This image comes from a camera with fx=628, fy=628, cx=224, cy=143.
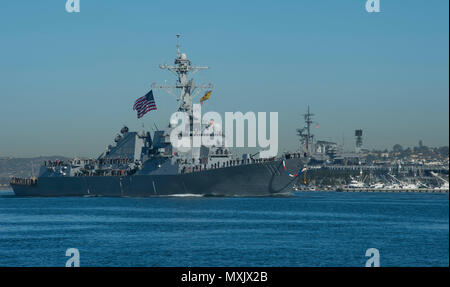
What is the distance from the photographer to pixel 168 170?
68.0 metres

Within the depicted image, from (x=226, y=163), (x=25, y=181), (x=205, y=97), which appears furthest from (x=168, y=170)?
(x=25, y=181)

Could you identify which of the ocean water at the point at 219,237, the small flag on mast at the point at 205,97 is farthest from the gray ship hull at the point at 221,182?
the ocean water at the point at 219,237

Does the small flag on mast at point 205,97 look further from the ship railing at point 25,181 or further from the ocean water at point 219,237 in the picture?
the ship railing at point 25,181

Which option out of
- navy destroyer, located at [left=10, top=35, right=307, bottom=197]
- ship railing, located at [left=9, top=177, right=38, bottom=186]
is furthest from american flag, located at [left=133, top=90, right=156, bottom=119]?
ship railing, located at [left=9, top=177, right=38, bottom=186]

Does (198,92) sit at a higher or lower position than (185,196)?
higher

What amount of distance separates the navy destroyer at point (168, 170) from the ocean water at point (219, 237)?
11.6 m

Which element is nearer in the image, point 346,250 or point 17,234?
point 346,250

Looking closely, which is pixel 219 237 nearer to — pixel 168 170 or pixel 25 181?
pixel 168 170

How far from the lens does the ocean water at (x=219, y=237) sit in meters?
27.2

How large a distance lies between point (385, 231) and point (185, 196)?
30989 millimetres

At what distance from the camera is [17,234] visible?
3631 centimetres

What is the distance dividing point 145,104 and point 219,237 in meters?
33.7

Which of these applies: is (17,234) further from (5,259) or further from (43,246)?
(5,259)

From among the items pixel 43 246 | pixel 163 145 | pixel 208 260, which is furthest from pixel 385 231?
pixel 163 145
